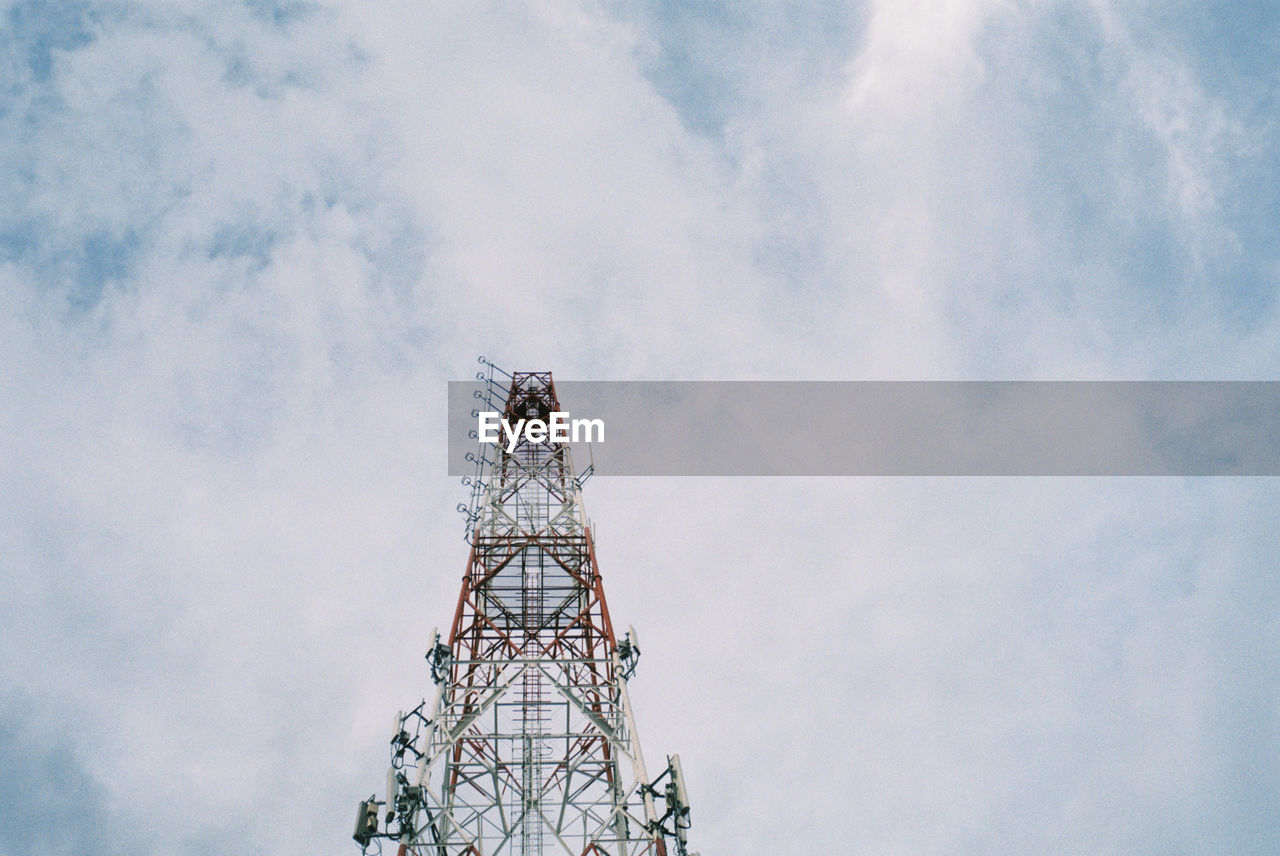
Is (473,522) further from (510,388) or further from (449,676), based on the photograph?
(510,388)

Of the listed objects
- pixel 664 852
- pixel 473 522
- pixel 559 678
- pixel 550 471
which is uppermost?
pixel 550 471

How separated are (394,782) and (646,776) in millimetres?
8453

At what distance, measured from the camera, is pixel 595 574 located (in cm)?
3706

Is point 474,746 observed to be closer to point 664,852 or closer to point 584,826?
point 584,826

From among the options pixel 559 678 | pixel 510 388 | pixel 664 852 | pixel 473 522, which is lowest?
pixel 664 852

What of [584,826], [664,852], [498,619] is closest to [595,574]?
[498,619]

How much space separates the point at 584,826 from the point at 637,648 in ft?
22.5

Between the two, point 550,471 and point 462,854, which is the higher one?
point 550,471

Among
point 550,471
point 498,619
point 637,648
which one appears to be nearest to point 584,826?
point 637,648

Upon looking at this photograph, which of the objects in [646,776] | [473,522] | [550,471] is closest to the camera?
[646,776]

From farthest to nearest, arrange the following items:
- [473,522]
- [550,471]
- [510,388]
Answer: [510,388]
[550,471]
[473,522]

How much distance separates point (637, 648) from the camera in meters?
33.4

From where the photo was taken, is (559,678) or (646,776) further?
(559,678)

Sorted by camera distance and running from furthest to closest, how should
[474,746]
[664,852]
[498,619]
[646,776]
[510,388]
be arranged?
[510,388], [498,619], [474,746], [646,776], [664,852]
